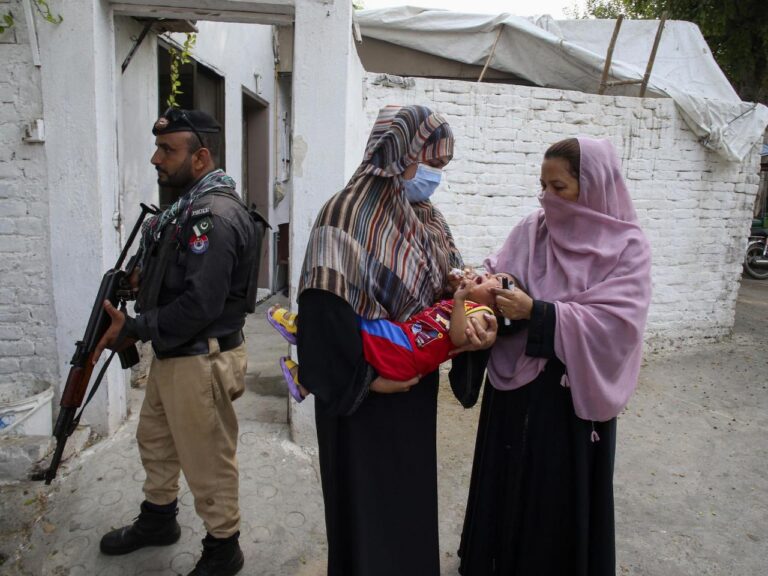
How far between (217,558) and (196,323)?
991 millimetres

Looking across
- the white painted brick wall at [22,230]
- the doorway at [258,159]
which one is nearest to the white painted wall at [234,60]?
the doorway at [258,159]

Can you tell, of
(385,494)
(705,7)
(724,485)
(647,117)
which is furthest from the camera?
(705,7)

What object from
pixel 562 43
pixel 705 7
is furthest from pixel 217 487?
pixel 705 7

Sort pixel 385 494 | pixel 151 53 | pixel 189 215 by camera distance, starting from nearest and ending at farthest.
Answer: pixel 385 494
pixel 189 215
pixel 151 53

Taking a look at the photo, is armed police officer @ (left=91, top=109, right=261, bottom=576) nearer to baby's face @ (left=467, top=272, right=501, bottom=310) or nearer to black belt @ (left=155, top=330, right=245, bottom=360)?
black belt @ (left=155, top=330, right=245, bottom=360)

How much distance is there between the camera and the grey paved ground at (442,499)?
8.45 feet

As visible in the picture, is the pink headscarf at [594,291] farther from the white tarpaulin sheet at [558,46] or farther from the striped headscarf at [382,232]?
the white tarpaulin sheet at [558,46]

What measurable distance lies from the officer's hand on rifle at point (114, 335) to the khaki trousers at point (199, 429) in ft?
0.51

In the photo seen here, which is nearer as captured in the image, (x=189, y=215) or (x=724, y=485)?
(x=189, y=215)

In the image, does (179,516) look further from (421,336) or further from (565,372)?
(565,372)

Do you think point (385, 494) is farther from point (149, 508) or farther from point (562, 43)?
point (562, 43)

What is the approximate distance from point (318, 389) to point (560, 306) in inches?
32.8

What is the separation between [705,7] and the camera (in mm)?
10203

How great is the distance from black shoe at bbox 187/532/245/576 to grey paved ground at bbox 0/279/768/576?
0.46 feet
